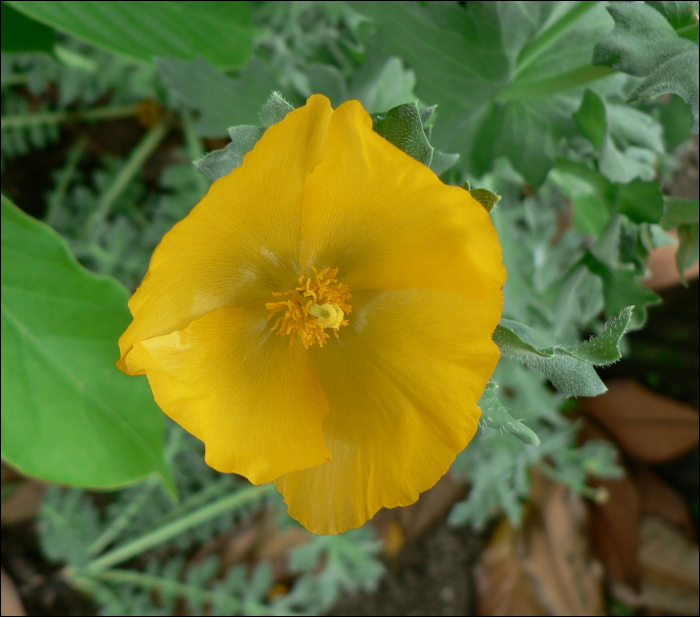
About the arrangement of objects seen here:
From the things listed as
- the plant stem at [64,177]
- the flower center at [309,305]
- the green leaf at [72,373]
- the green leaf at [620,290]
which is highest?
the green leaf at [620,290]

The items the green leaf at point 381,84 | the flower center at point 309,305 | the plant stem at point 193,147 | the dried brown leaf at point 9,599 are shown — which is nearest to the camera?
the flower center at point 309,305

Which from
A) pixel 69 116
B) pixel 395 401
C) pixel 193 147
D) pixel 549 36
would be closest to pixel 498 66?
pixel 549 36

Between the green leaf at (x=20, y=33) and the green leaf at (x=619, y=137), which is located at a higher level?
the green leaf at (x=619, y=137)

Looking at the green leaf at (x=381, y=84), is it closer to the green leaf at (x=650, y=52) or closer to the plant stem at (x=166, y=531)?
the green leaf at (x=650, y=52)

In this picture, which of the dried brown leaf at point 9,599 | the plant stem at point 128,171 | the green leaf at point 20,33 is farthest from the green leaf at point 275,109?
the dried brown leaf at point 9,599

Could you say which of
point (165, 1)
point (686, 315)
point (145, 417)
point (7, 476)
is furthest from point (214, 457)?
point (686, 315)

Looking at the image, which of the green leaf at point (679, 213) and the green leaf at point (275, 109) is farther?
Result: the green leaf at point (679, 213)

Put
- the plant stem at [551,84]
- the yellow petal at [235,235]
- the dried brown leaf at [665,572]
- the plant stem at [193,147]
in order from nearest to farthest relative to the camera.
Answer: the yellow petal at [235,235]
the plant stem at [551,84]
the plant stem at [193,147]
the dried brown leaf at [665,572]

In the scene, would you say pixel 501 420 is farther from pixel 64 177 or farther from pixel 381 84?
pixel 64 177

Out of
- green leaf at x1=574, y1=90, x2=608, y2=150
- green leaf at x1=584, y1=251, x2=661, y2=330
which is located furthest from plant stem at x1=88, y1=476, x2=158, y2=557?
green leaf at x1=574, y1=90, x2=608, y2=150
